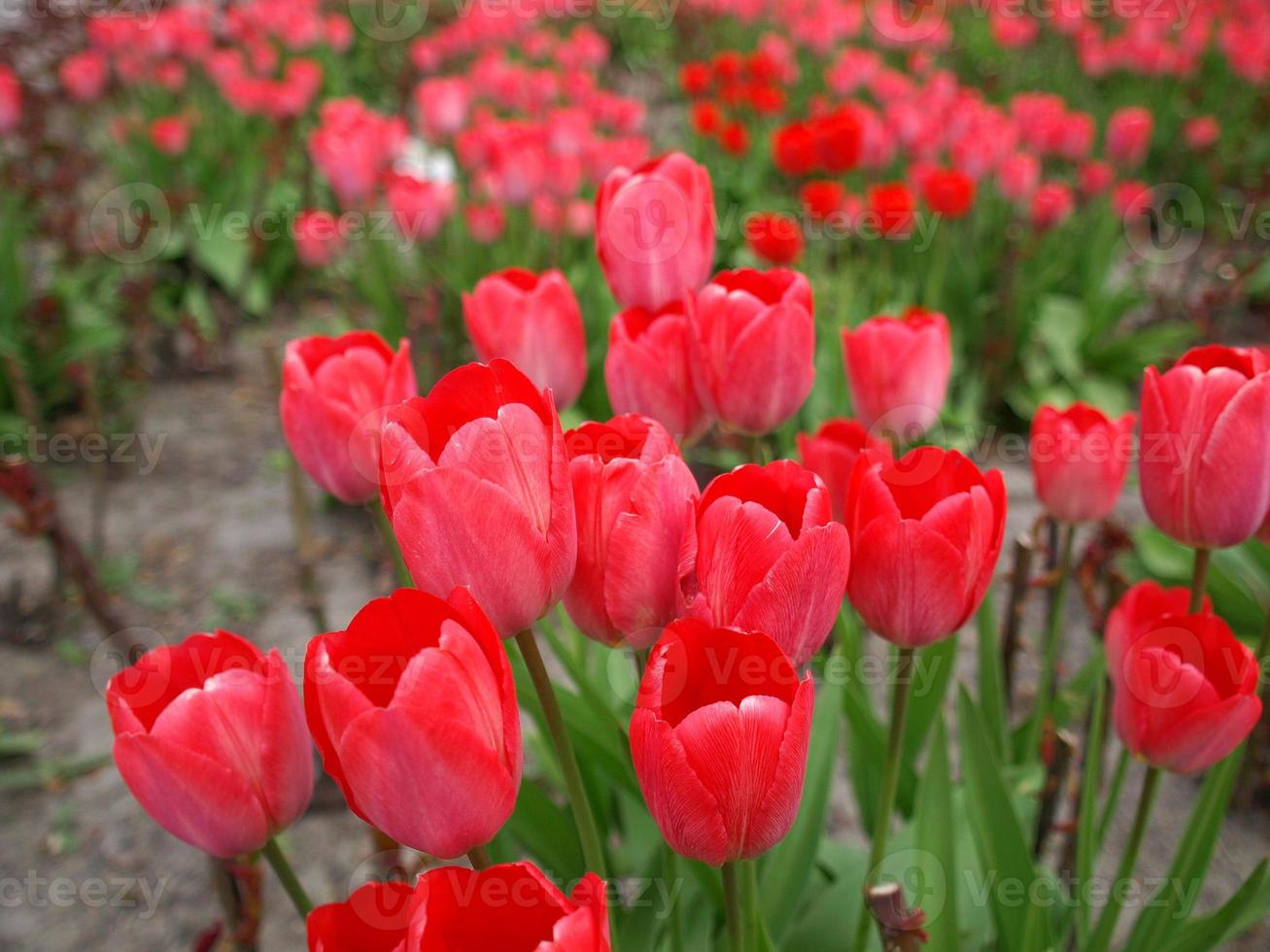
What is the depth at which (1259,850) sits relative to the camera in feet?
6.04

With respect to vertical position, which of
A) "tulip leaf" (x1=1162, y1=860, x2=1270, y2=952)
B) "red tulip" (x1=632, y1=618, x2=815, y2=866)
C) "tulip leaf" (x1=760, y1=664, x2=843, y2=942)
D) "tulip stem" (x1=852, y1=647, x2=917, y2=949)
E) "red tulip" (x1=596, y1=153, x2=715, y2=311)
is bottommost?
"tulip leaf" (x1=760, y1=664, x2=843, y2=942)

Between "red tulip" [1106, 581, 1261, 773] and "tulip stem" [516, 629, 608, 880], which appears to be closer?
"tulip stem" [516, 629, 608, 880]

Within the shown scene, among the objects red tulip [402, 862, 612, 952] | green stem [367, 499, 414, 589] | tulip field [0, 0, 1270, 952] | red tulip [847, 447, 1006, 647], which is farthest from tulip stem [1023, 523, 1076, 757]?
red tulip [402, 862, 612, 952]

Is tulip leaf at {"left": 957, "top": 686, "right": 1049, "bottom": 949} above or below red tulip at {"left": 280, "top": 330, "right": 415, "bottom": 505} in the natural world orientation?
below

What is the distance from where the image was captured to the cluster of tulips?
56 centimetres

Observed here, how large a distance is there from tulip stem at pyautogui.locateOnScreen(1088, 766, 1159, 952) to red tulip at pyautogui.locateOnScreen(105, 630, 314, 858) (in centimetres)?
72

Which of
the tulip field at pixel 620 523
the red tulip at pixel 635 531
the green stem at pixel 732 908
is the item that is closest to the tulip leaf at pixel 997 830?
the tulip field at pixel 620 523

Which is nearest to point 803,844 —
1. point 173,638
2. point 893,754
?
point 893,754

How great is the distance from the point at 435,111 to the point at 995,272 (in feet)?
6.89

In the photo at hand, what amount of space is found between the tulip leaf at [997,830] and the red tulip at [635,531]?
565 mm

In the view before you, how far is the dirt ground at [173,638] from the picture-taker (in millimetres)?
1749

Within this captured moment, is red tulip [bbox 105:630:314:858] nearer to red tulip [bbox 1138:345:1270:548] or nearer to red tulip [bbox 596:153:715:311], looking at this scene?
red tulip [bbox 596:153:715:311]

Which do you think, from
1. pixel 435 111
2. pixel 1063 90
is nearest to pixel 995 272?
pixel 435 111

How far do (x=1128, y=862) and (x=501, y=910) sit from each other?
0.69 meters
